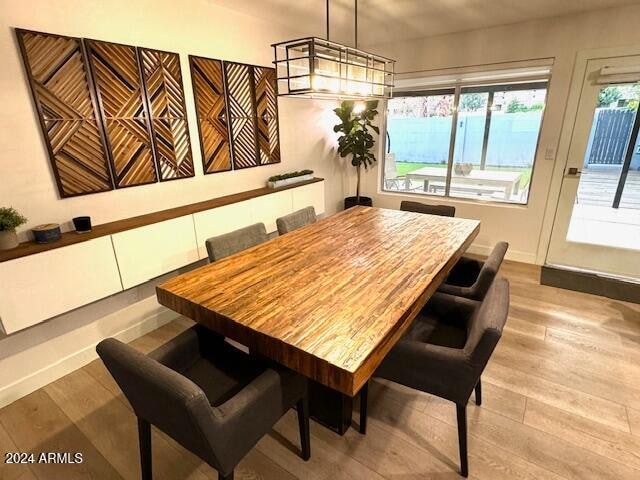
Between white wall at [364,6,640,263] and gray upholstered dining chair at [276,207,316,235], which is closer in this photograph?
gray upholstered dining chair at [276,207,316,235]

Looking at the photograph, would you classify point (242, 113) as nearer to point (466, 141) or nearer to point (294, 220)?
point (294, 220)

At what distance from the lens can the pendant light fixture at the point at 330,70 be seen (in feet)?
5.51

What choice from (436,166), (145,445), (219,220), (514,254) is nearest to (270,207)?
(219,220)

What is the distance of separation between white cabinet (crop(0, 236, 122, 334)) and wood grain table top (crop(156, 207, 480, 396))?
721 millimetres

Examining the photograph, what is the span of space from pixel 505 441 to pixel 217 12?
3.64 meters

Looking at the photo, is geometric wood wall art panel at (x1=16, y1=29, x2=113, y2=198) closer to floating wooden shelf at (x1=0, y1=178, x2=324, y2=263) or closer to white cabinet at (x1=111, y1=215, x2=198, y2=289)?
floating wooden shelf at (x1=0, y1=178, x2=324, y2=263)

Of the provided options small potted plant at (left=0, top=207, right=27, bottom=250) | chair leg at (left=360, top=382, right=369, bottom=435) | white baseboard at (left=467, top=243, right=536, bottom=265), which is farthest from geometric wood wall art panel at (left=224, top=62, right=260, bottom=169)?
white baseboard at (left=467, top=243, right=536, bottom=265)

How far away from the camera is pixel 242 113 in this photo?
315 centimetres

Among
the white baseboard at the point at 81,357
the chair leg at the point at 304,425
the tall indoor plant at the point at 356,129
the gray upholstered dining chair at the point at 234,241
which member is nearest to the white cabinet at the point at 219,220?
the gray upholstered dining chair at the point at 234,241

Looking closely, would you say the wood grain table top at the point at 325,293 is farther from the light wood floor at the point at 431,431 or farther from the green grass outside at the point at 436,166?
the green grass outside at the point at 436,166

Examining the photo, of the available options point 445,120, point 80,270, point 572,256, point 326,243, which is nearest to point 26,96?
point 80,270

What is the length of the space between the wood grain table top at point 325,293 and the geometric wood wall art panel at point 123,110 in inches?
44.7

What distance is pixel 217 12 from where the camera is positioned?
2818 millimetres

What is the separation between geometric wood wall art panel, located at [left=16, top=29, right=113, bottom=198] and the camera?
6.31 ft
